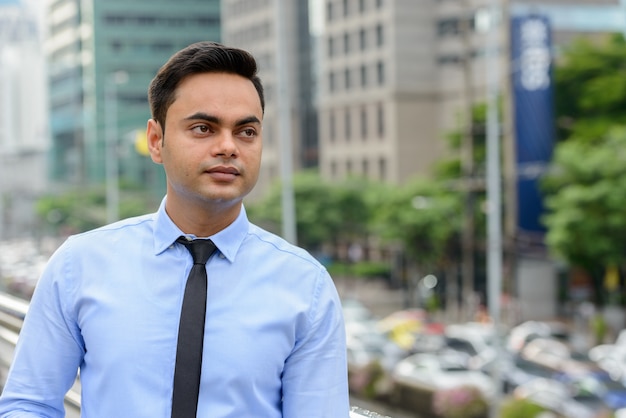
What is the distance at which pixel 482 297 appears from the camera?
51.3 metres

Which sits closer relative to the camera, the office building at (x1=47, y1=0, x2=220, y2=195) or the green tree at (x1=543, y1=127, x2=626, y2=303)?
→ the green tree at (x1=543, y1=127, x2=626, y2=303)

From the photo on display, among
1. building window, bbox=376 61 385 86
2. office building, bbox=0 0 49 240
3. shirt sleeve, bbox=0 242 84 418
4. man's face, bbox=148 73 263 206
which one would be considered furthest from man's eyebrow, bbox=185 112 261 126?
→ office building, bbox=0 0 49 240

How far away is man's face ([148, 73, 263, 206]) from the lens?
2002mm

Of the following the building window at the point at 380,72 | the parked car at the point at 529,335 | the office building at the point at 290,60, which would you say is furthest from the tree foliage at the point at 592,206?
the office building at the point at 290,60

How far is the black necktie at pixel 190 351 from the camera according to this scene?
190 cm

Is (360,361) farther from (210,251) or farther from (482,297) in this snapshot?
(210,251)

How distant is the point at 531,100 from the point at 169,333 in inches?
1522

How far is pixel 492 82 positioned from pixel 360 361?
9.44 metres

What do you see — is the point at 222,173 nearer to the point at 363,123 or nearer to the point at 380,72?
the point at 380,72

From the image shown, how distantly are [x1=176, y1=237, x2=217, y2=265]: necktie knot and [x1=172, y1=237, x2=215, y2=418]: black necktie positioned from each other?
5cm

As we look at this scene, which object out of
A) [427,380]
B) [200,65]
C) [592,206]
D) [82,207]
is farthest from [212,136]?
[82,207]

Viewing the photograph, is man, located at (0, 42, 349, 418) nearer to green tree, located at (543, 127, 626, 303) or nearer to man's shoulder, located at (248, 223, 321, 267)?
man's shoulder, located at (248, 223, 321, 267)

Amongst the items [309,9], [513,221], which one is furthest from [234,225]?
[309,9]

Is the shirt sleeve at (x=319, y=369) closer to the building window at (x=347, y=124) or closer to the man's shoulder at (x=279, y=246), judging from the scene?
the man's shoulder at (x=279, y=246)
